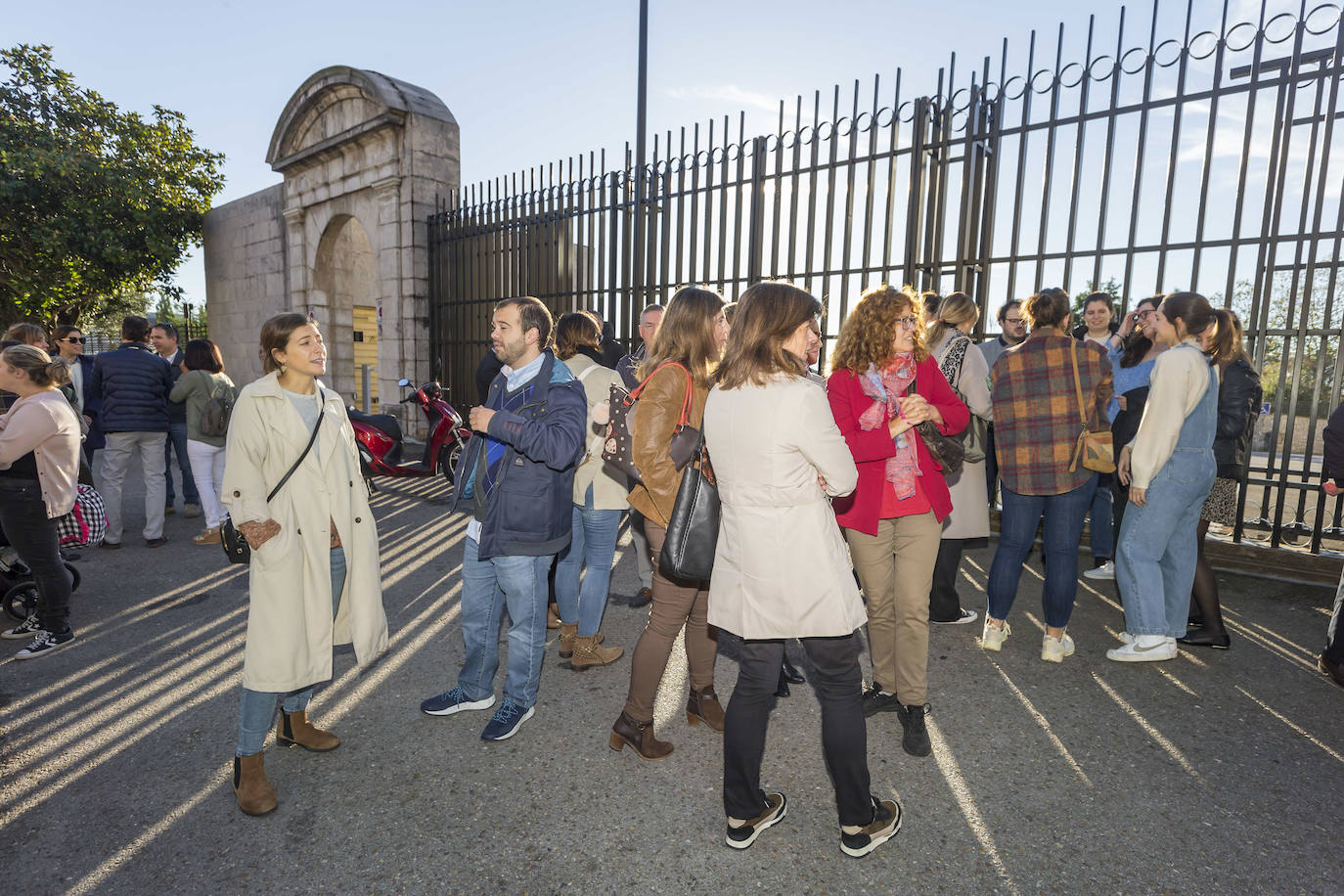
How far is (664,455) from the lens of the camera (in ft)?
8.86

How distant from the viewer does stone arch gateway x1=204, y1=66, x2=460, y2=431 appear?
10867mm

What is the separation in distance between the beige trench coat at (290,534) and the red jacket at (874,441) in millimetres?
1899

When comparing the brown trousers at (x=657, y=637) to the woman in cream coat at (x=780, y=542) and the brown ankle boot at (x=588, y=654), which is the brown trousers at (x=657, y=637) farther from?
the brown ankle boot at (x=588, y=654)

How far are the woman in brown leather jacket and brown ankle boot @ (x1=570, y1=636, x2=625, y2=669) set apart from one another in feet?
2.73

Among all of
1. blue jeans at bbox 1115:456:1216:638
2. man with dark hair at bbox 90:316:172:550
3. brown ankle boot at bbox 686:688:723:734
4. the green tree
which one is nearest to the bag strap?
brown ankle boot at bbox 686:688:723:734

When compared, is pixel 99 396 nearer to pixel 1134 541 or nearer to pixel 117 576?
pixel 117 576

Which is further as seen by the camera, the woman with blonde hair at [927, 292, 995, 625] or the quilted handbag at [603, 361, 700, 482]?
the woman with blonde hair at [927, 292, 995, 625]

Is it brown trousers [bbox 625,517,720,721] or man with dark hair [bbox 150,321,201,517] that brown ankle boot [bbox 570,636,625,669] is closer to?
brown trousers [bbox 625,517,720,721]

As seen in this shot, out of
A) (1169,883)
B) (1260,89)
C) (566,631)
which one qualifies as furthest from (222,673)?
(1260,89)

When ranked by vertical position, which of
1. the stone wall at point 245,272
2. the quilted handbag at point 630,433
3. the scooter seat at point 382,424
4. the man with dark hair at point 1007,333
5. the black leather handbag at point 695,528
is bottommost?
the scooter seat at point 382,424

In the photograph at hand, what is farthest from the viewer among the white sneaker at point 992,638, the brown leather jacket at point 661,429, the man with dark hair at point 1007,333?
the man with dark hair at point 1007,333

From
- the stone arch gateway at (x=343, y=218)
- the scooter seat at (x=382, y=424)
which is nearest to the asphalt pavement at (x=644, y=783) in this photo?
the scooter seat at (x=382, y=424)

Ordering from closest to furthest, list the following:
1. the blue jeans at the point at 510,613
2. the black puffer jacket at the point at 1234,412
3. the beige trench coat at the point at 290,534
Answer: the beige trench coat at the point at 290,534, the blue jeans at the point at 510,613, the black puffer jacket at the point at 1234,412

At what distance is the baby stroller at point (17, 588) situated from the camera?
13.5 feet
